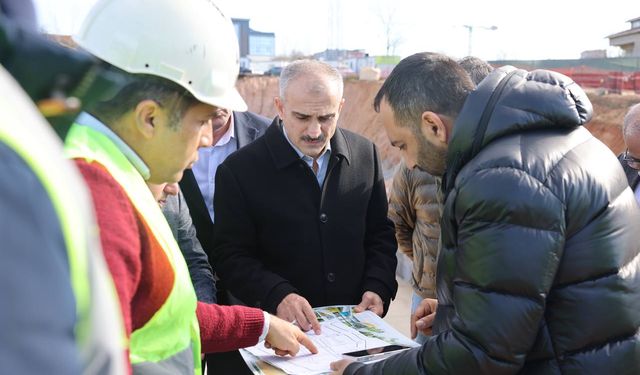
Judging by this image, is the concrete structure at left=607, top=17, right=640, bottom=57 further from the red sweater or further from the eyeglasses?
the red sweater

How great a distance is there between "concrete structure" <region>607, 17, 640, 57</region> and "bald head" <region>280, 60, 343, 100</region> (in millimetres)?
43748

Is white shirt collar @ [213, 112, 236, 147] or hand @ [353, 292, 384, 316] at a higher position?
white shirt collar @ [213, 112, 236, 147]

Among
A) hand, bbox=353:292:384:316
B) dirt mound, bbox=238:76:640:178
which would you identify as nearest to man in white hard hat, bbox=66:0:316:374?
hand, bbox=353:292:384:316

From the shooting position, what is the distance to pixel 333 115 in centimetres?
306

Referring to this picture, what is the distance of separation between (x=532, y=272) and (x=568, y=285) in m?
0.17

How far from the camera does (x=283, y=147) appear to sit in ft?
9.85

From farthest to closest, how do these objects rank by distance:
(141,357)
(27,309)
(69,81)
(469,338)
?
(469,338) → (141,357) → (69,81) → (27,309)

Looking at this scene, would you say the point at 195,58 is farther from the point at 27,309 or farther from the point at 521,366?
the point at 521,366

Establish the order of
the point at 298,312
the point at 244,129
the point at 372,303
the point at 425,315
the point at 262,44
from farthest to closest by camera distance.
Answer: the point at 262,44
the point at 244,129
the point at 372,303
the point at 425,315
the point at 298,312

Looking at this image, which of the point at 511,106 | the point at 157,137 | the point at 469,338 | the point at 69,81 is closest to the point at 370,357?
the point at 469,338

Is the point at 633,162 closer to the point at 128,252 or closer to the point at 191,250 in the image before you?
the point at 191,250

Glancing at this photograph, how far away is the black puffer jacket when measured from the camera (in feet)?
5.10

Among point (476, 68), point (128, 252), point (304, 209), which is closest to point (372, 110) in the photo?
point (476, 68)

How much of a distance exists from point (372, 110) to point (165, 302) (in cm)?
2834
